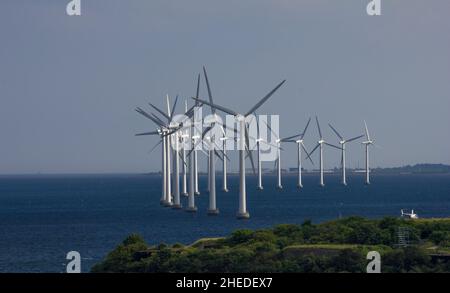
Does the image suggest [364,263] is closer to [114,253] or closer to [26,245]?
[114,253]

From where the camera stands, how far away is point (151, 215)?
167 meters

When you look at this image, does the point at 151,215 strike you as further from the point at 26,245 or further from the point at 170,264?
the point at 170,264

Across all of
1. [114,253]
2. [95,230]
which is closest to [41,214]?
[95,230]

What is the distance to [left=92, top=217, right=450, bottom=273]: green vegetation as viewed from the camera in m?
44.0

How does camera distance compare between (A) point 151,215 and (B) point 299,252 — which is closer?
(B) point 299,252

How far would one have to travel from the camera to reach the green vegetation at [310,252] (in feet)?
144

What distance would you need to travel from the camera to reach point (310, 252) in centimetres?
5009

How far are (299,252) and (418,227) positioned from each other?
51.9 feet
